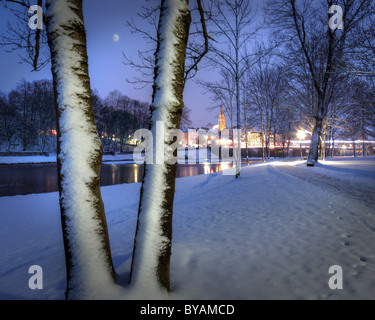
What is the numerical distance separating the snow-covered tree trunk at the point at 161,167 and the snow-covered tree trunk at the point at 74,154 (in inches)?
19.3

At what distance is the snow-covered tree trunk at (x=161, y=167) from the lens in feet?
7.06

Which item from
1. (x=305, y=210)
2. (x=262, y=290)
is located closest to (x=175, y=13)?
(x=262, y=290)

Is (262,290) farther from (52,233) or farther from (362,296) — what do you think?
(52,233)

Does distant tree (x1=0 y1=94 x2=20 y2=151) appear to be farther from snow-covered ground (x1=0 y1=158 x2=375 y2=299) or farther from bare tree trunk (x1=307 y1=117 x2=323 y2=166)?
bare tree trunk (x1=307 y1=117 x2=323 y2=166)

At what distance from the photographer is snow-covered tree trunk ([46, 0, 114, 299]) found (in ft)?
6.76

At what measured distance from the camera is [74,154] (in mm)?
2068

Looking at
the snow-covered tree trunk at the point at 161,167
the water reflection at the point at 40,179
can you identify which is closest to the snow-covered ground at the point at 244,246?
the snow-covered tree trunk at the point at 161,167

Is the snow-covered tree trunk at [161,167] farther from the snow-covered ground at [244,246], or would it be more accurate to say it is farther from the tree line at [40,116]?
the tree line at [40,116]

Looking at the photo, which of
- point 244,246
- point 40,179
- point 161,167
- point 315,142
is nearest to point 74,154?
point 161,167

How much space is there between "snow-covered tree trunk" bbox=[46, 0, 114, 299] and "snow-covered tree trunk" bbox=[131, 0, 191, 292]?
49cm

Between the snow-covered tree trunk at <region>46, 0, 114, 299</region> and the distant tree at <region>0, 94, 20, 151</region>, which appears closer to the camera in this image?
the snow-covered tree trunk at <region>46, 0, 114, 299</region>

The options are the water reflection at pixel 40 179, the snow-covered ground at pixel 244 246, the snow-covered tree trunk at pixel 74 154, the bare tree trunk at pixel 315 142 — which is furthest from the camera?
the bare tree trunk at pixel 315 142

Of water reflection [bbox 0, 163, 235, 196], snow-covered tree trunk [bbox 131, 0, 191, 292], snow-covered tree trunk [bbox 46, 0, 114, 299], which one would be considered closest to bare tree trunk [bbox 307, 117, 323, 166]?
water reflection [bbox 0, 163, 235, 196]

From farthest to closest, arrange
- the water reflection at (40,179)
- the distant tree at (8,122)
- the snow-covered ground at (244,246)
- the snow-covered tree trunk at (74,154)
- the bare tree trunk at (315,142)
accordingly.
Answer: the distant tree at (8,122) → the bare tree trunk at (315,142) → the water reflection at (40,179) → the snow-covered ground at (244,246) → the snow-covered tree trunk at (74,154)
